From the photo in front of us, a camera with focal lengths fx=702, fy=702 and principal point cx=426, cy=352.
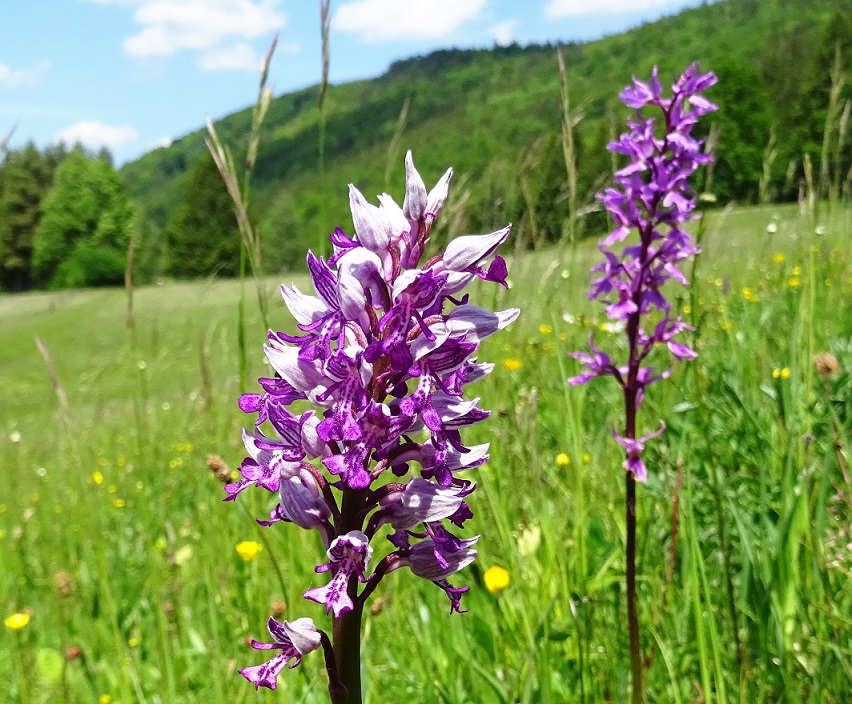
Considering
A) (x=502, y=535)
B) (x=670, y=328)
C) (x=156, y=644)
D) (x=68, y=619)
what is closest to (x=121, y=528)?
(x=68, y=619)

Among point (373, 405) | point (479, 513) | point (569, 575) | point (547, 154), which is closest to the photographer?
point (373, 405)

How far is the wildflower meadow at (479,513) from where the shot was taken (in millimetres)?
1229

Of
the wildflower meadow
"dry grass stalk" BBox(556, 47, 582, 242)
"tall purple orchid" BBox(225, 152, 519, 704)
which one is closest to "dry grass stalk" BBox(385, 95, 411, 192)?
the wildflower meadow

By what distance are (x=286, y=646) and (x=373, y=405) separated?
0.49m

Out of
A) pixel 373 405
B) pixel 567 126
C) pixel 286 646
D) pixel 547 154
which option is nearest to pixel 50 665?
pixel 286 646

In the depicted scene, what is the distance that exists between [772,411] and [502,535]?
1.71 metres

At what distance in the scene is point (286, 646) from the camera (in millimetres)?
1267

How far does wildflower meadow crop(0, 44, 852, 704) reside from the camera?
1229mm

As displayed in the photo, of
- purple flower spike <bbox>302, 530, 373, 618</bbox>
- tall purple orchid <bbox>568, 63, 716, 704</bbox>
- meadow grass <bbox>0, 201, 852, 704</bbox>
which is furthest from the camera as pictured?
tall purple orchid <bbox>568, 63, 716, 704</bbox>

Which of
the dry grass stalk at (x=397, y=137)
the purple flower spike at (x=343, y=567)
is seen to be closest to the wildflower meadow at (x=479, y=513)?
the purple flower spike at (x=343, y=567)

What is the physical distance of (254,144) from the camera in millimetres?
2145

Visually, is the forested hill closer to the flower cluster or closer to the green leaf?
the flower cluster

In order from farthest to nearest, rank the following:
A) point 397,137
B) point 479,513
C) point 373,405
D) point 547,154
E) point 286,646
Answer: point 547,154, point 479,513, point 397,137, point 286,646, point 373,405

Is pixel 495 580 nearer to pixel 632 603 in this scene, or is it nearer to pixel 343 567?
pixel 632 603
